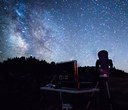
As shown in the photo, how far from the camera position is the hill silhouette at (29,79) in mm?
10130

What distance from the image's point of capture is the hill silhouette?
33.2 feet

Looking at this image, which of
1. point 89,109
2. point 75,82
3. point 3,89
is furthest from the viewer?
point 3,89

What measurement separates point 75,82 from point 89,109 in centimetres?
137

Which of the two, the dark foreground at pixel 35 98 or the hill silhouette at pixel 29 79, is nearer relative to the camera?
the dark foreground at pixel 35 98

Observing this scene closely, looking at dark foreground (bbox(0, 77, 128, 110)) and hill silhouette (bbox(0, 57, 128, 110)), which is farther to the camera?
hill silhouette (bbox(0, 57, 128, 110))

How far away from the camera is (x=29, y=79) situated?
1338cm

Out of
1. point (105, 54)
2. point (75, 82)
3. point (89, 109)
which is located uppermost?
point (105, 54)

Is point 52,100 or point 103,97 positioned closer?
point 103,97

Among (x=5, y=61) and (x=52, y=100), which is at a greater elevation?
(x=5, y=61)

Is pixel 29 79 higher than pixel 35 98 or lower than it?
higher

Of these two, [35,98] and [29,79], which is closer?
[35,98]

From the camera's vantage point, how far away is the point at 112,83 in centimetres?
1264

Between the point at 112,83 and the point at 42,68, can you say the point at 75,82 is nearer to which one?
the point at 112,83

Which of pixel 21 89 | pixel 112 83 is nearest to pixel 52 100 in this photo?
pixel 21 89
